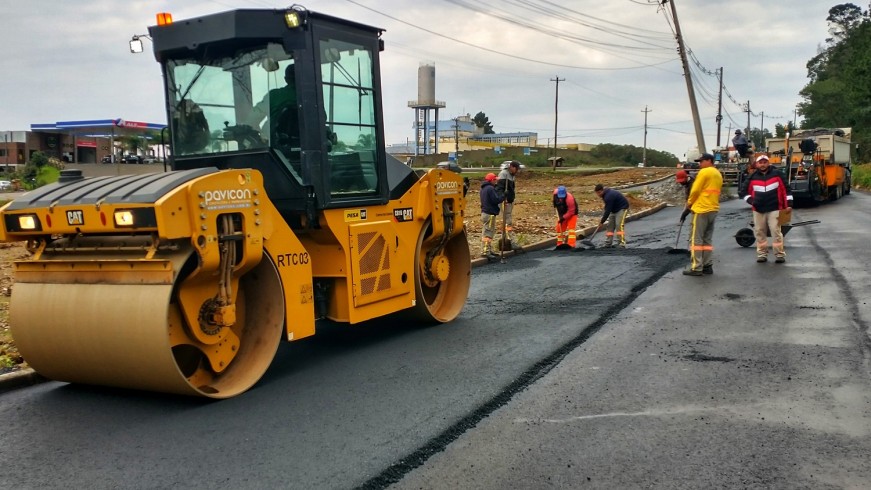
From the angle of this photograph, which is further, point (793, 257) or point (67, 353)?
point (793, 257)

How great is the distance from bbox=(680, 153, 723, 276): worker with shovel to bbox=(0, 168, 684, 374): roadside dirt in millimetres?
4006

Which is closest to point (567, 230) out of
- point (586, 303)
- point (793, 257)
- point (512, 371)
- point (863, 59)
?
point (793, 257)

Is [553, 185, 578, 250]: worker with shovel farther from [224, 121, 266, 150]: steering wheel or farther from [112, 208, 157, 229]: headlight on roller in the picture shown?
[112, 208, 157, 229]: headlight on roller

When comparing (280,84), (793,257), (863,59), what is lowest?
(793,257)

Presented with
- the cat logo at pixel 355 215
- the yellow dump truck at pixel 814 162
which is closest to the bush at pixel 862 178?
the yellow dump truck at pixel 814 162

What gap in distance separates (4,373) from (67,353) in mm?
1179

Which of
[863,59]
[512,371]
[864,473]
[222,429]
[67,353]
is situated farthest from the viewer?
[863,59]

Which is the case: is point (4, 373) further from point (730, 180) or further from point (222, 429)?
point (730, 180)

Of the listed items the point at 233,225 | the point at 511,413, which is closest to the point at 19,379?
the point at 233,225

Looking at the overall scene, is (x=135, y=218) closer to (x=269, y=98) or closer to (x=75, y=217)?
(x=75, y=217)

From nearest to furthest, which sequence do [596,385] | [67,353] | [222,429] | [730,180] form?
[222,429] → [67,353] → [596,385] → [730,180]

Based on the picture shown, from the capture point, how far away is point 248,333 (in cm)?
556

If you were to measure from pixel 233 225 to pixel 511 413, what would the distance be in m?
2.22

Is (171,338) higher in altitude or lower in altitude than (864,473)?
higher
